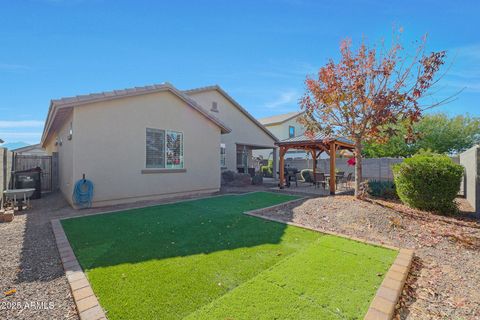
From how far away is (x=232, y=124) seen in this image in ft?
56.6

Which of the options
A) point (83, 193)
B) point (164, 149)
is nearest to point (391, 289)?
point (83, 193)

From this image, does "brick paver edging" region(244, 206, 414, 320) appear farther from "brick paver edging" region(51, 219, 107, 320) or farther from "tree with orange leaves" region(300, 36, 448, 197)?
"tree with orange leaves" region(300, 36, 448, 197)

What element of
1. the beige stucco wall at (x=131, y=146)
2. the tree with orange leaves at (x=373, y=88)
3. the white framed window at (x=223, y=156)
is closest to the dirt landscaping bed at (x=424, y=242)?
the tree with orange leaves at (x=373, y=88)

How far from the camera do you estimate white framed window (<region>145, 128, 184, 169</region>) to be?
9.44 metres

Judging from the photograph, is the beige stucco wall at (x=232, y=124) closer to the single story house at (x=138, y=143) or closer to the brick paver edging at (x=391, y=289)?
the single story house at (x=138, y=143)

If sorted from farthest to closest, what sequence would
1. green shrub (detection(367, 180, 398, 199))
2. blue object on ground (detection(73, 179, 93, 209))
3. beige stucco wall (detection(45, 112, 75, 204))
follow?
green shrub (detection(367, 180, 398, 199)) → beige stucco wall (detection(45, 112, 75, 204)) → blue object on ground (detection(73, 179, 93, 209))

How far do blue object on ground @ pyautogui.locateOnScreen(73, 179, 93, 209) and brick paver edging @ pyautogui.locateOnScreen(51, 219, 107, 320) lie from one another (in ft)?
11.7

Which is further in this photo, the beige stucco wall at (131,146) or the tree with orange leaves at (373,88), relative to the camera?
the beige stucco wall at (131,146)

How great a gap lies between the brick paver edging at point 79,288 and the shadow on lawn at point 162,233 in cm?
14

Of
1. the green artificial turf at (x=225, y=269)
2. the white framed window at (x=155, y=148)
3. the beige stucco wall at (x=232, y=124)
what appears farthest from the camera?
the beige stucco wall at (x=232, y=124)

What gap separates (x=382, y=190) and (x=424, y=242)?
5832 millimetres

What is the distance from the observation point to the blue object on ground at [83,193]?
7680 millimetres

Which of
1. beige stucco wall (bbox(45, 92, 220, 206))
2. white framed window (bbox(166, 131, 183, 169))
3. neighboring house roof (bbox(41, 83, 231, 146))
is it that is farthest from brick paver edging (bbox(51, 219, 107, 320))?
white framed window (bbox(166, 131, 183, 169))

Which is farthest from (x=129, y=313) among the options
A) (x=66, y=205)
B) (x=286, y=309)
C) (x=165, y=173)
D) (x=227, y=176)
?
(x=227, y=176)
